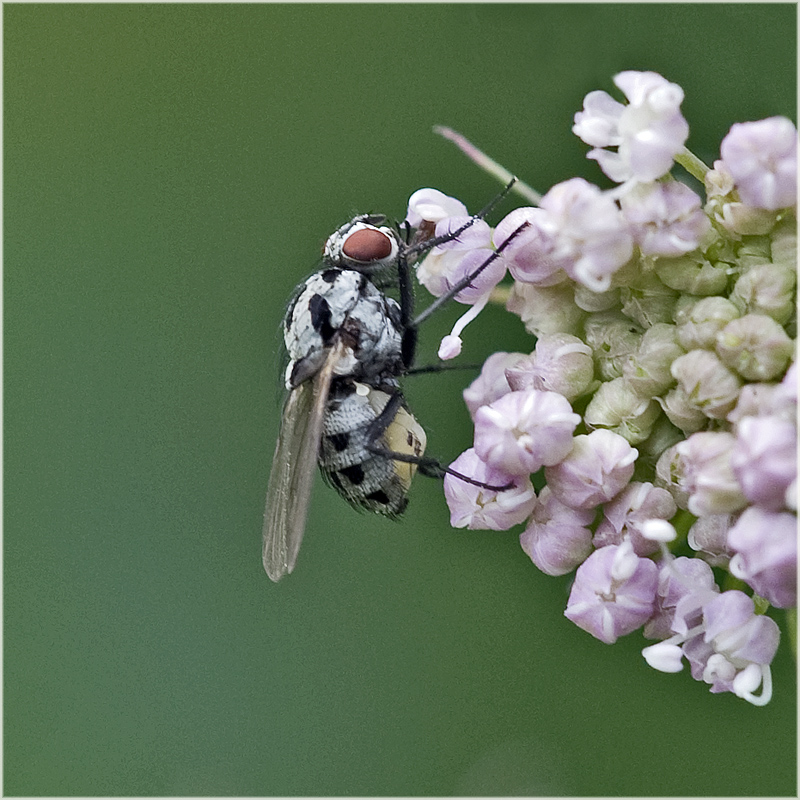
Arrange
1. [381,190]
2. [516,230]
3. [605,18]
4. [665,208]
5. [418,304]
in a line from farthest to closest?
[381,190] → [605,18] → [418,304] → [516,230] → [665,208]

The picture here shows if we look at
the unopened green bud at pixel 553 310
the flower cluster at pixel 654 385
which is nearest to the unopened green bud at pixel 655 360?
the flower cluster at pixel 654 385

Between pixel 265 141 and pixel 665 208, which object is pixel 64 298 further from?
pixel 665 208

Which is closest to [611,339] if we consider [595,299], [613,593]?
[595,299]

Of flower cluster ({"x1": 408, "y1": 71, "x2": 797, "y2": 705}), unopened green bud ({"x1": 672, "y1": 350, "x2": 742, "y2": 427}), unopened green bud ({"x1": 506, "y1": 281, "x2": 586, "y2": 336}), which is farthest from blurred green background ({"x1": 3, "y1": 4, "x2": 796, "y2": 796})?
unopened green bud ({"x1": 672, "y1": 350, "x2": 742, "y2": 427})

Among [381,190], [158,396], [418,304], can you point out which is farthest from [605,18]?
[158,396]

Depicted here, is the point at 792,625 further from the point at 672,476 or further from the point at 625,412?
the point at 625,412

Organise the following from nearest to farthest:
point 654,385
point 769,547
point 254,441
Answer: point 769,547 → point 654,385 → point 254,441

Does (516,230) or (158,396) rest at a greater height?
(158,396)
